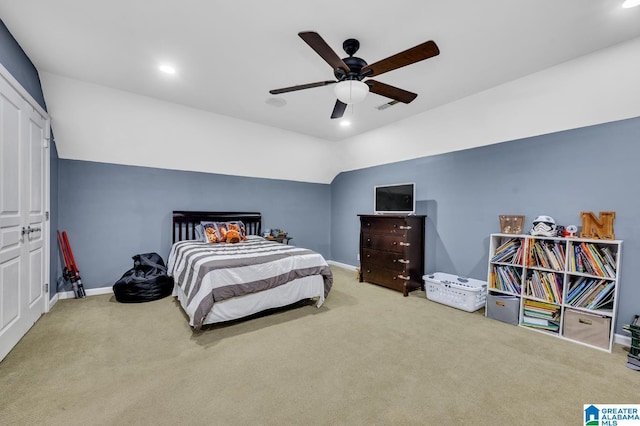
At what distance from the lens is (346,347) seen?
8.20 feet

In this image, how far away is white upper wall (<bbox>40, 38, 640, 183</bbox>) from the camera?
2615 millimetres

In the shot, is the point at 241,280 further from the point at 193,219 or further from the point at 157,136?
the point at 157,136

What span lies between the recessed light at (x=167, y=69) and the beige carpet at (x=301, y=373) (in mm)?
2727

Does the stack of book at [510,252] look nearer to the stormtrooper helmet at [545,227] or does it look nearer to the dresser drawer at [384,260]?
the stormtrooper helmet at [545,227]

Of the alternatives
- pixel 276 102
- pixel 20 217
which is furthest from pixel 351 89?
pixel 20 217

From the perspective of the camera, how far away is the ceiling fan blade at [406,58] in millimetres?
1841

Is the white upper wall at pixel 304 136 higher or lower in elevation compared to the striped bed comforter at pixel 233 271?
higher

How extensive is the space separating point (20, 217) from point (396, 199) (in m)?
4.54

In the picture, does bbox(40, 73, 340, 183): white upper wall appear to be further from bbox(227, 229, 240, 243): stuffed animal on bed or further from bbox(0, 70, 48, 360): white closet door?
bbox(227, 229, 240, 243): stuffed animal on bed

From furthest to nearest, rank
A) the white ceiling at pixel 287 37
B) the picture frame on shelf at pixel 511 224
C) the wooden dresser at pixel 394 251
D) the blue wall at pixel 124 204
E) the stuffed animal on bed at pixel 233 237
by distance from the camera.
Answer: the stuffed animal on bed at pixel 233 237 < the wooden dresser at pixel 394 251 < the blue wall at pixel 124 204 < the picture frame on shelf at pixel 511 224 < the white ceiling at pixel 287 37

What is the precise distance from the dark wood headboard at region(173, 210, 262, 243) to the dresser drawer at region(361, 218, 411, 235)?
226 centimetres

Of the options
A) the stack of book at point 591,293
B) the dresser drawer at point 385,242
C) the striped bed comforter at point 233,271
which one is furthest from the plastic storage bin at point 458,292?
the striped bed comforter at point 233,271

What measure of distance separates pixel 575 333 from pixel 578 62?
2644 mm

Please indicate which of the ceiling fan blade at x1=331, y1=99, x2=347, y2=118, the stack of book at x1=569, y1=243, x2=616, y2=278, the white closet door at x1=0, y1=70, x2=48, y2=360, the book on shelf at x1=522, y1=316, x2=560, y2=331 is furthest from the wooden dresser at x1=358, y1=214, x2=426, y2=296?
the white closet door at x1=0, y1=70, x2=48, y2=360
